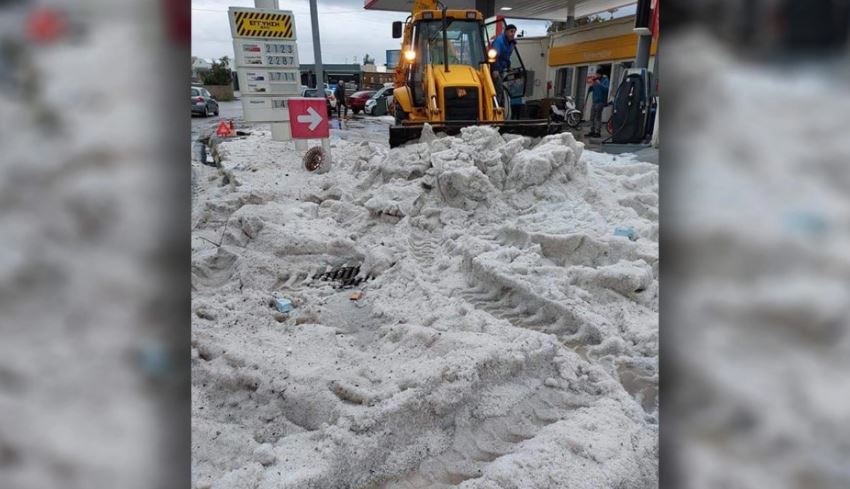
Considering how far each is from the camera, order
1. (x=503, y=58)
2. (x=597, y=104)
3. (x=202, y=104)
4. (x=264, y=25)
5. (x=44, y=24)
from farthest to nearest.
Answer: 1. (x=202, y=104)
2. (x=597, y=104)
3. (x=503, y=58)
4. (x=264, y=25)
5. (x=44, y=24)

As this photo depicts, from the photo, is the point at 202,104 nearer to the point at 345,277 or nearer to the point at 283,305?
the point at 345,277

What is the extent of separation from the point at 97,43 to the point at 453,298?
291 cm

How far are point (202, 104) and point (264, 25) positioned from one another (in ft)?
45.2

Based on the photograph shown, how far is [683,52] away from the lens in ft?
2.43

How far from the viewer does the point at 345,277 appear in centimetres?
415

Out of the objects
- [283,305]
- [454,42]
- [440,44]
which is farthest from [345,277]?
[454,42]

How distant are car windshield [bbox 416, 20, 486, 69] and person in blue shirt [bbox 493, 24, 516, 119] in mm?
541

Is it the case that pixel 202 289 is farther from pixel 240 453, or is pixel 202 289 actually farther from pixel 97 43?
pixel 97 43

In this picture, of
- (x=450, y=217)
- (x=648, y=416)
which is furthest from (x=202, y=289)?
(x=648, y=416)

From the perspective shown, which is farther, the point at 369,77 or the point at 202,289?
the point at 369,77

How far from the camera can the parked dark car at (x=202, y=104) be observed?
19.6 m

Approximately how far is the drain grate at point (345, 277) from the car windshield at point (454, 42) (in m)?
6.11

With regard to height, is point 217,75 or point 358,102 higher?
point 217,75

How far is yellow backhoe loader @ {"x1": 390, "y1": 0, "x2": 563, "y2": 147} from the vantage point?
8648 millimetres
